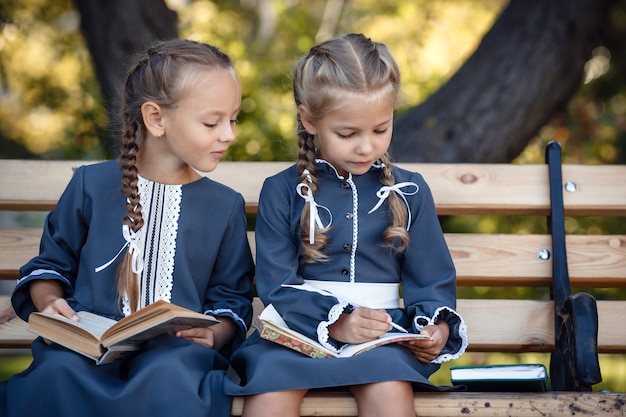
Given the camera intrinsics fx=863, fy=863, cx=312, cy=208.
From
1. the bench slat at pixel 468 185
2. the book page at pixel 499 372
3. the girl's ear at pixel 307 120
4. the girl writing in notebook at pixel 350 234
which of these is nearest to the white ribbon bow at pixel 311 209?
the girl writing in notebook at pixel 350 234

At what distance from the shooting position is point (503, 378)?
2.46 m

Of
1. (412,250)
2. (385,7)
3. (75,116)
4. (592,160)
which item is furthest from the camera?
(385,7)

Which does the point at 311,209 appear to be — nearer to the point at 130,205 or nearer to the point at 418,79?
the point at 130,205

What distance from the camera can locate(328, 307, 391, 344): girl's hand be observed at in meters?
2.45

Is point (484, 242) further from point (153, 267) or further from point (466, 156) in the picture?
point (153, 267)

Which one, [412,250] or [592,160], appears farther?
[592,160]

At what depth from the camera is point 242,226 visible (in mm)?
2906

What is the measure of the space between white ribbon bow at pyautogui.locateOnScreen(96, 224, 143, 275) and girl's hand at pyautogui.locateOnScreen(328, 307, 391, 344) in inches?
26.8

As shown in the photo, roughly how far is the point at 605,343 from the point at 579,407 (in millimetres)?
777

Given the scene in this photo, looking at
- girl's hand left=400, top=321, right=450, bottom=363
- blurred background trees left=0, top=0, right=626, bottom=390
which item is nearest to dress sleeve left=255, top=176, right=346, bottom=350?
girl's hand left=400, top=321, right=450, bottom=363

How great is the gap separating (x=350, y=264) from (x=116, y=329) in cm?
78

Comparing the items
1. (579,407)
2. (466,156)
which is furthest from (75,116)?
(579,407)

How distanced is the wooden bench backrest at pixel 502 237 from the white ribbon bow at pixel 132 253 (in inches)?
22.5

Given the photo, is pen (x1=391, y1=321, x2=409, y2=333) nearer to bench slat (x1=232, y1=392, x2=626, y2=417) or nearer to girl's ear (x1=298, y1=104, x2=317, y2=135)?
bench slat (x1=232, y1=392, x2=626, y2=417)
